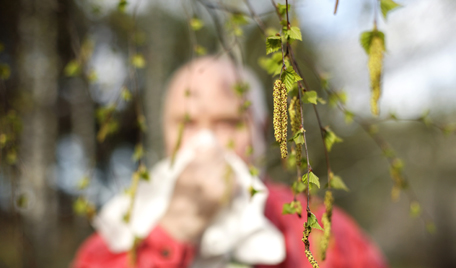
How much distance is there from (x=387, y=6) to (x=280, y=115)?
0.88 ft

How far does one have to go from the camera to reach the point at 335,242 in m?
→ 1.52

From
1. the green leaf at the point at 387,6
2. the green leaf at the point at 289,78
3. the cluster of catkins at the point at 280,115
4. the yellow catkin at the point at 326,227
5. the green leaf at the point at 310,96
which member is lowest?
the yellow catkin at the point at 326,227

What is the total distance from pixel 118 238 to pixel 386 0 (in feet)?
4.00

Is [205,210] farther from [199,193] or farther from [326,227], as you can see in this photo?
[326,227]

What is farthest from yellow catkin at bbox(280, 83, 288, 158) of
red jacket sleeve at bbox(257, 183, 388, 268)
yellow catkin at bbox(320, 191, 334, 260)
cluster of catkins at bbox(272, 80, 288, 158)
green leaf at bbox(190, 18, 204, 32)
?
red jacket sleeve at bbox(257, 183, 388, 268)

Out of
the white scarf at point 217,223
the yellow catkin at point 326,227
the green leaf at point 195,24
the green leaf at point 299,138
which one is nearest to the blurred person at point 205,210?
the white scarf at point 217,223

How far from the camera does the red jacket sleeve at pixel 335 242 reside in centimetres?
130

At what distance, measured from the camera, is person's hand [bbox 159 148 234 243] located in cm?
118

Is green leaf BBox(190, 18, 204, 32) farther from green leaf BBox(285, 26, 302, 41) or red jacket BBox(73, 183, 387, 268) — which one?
red jacket BBox(73, 183, 387, 268)

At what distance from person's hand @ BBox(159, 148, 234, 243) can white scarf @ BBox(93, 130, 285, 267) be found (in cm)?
3

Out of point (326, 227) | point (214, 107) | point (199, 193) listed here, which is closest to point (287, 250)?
point (199, 193)

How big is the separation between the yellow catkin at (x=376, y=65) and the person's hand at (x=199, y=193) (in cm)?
73

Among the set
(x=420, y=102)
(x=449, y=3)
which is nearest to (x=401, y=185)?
(x=449, y=3)

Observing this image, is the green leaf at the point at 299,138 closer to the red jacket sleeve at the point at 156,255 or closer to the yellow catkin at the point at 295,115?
the yellow catkin at the point at 295,115
